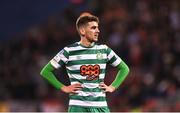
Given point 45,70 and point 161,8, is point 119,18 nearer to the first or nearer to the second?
point 161,8

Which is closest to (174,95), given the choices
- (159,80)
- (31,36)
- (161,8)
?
(159,80)

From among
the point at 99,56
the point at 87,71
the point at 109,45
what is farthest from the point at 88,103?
the point at 109,45

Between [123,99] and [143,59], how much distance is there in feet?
3.20

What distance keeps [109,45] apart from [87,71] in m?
7.27

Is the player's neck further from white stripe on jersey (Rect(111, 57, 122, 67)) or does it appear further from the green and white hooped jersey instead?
white stripe on jersey (Rect(111, 57, 122, 67))

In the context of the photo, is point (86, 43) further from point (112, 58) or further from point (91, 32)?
point (112, 58)

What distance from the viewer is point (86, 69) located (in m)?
9.25

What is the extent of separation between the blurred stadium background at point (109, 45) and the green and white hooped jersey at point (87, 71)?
5.60 metres

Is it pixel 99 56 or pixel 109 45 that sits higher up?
pixel 99 56

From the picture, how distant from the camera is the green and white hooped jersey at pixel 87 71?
925 centimetres

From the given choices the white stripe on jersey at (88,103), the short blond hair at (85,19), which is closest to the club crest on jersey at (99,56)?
the short blond hair at (85,19)

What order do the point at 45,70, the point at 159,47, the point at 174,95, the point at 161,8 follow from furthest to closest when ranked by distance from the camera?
the point at 161,8 < the point at 159,47 < the point at 174,95 < the point at 45,70

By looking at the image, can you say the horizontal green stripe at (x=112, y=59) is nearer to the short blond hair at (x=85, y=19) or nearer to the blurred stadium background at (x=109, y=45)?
the short blond hair at (x=85, y=19)

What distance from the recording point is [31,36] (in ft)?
58.8
